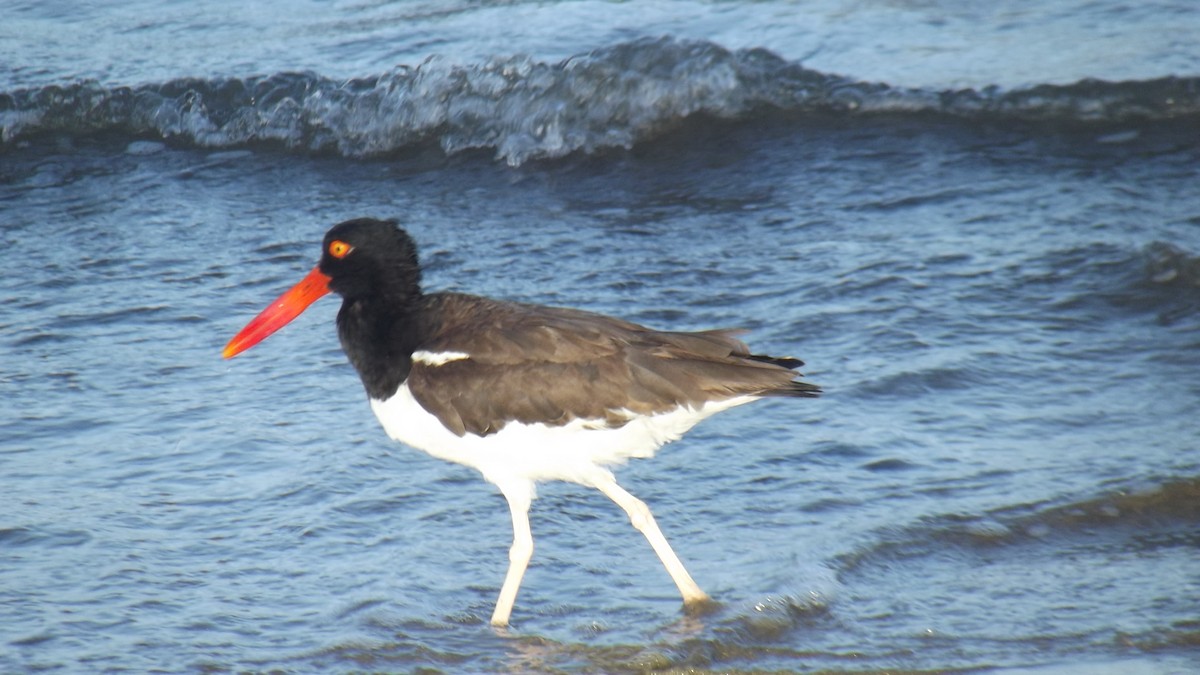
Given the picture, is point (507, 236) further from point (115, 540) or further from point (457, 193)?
point (115, 540)

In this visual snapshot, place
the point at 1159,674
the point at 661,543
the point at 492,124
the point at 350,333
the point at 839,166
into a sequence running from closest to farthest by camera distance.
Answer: the point at 1159,674 → the point at 661,543 → the point at 350,333 → the point at 839,166 → the point at 492,124

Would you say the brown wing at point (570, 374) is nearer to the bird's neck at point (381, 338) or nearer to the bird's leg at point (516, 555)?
the bird's neck at point (381, 338)

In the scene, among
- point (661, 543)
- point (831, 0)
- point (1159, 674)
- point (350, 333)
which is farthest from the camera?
point (831, 0)

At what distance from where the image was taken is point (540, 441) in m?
4.64

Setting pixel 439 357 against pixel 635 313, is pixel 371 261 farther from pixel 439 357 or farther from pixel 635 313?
pixel 635 313

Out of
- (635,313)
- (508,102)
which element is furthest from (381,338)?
(508,102)

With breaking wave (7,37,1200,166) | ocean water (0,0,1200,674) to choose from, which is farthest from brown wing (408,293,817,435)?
breaking wave (7,37,1200,166)

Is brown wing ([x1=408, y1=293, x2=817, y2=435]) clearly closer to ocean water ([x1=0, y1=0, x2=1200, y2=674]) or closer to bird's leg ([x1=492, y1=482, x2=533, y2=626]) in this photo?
bird's leg ([x1=492, y1=482, x2=533, y2=626])

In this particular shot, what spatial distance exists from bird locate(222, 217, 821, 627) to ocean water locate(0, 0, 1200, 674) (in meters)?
0.39

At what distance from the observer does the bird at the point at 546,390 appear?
462cm

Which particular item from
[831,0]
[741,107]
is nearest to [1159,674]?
[741,107]

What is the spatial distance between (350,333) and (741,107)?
5.32 meters

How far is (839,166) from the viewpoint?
8.67 m

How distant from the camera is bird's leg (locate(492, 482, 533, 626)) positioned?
4586 mm
